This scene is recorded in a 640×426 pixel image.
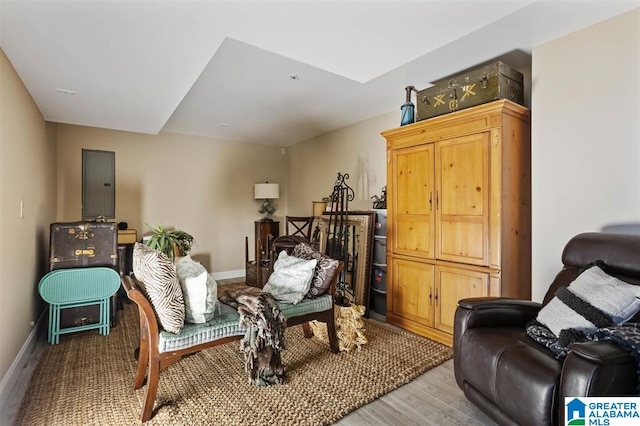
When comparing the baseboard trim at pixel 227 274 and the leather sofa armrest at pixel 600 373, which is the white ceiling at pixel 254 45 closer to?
the leather sofa armrest at pixel 600 373

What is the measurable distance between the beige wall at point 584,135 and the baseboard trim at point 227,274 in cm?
461

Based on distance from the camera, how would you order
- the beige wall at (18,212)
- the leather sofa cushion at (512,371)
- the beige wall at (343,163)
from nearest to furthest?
the leather sofa cushion at (512,371) → the beige wall at (18,212) → the beige wall at (343,163)

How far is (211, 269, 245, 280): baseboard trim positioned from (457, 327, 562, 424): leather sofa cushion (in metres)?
4.53

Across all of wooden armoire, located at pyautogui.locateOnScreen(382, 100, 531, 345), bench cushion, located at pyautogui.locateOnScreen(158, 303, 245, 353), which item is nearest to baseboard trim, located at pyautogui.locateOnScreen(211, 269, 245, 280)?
wooden armoire, located at pyautogui.locateOnScreen(382, 100, 531, 345)

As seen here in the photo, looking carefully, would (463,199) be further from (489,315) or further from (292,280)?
(292,280)

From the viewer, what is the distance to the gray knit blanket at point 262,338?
7.02 feet

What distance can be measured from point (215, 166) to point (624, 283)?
541cm

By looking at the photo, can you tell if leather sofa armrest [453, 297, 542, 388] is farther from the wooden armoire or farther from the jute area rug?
the jute area rug

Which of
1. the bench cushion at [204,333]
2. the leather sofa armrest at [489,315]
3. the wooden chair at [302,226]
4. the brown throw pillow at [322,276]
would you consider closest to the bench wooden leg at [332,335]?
the brown throw pillow at [322,276]

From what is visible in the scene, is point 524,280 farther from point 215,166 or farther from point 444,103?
point 215,166

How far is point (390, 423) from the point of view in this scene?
1848mm

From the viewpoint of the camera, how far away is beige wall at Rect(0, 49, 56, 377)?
2195 mm

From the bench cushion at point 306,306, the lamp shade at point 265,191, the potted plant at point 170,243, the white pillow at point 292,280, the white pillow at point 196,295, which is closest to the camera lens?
the white pillow at point 196,295

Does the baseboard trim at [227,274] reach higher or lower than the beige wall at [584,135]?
lower
